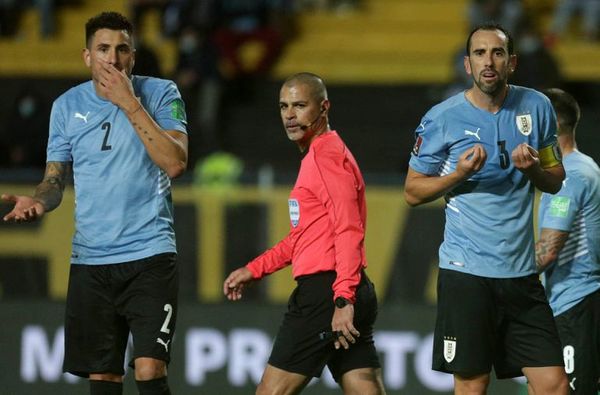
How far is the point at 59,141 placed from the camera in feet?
23.0

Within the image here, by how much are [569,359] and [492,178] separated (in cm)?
138

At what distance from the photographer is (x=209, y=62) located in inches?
595

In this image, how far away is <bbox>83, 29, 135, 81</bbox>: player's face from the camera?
6.77 m

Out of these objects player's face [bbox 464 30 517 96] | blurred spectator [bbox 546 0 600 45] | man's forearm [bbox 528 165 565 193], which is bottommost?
man's forearm [bbox 528 165 565 193]

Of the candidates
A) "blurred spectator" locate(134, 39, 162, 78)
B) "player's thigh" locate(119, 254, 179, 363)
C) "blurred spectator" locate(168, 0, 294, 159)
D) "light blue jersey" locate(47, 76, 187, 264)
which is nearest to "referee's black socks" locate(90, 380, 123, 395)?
"player's thigh" locate(119, 254, 179, 363)

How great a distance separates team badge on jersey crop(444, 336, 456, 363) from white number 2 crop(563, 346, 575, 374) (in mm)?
966

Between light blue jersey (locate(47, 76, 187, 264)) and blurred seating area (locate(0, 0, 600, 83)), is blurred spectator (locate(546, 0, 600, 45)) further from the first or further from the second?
light blue jersey (locate(47, 76, 187, 264))

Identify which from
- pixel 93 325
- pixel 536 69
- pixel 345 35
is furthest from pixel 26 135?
pixel 93 325

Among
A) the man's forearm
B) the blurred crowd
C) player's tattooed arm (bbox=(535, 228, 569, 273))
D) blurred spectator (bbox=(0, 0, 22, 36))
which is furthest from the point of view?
blurred spectator (bbox=(0, 0, 22, 36))

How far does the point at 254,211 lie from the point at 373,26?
24.5 feet

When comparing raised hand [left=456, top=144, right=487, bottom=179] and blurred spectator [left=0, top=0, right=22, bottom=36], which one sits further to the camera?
blurred spectator [left=0, top=0, right=22, bottom=36]

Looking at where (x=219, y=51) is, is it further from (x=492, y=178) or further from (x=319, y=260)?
(x=492, y=178)

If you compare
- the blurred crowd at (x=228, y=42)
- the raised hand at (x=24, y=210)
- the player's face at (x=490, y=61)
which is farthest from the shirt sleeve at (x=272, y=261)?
the blurred crowd at (x=228, y=42)

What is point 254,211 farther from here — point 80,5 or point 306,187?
point 80,5
